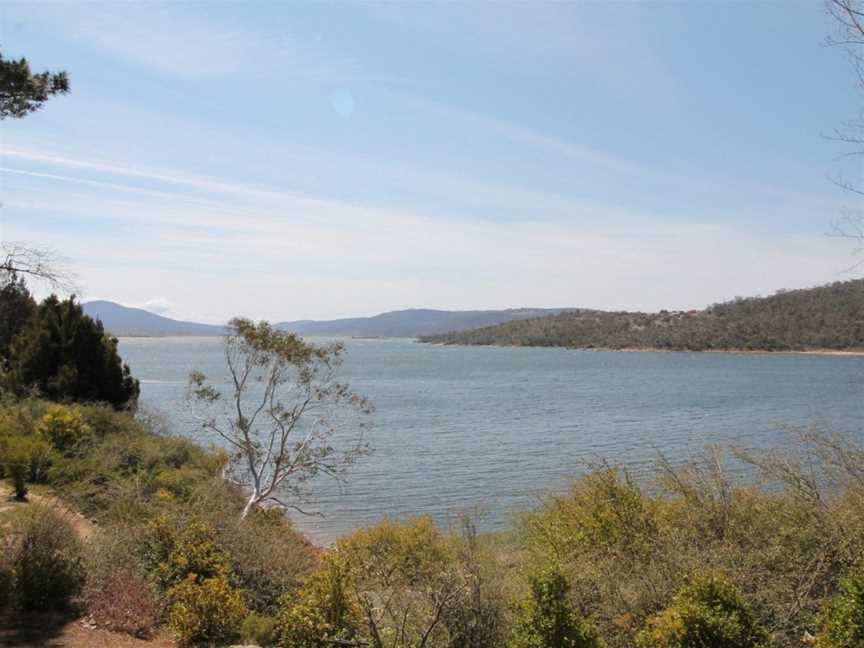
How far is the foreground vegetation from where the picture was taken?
744cm

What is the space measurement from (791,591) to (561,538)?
392 centimetres

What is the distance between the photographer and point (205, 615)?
28.6ft

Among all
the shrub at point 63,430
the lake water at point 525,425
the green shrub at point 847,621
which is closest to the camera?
the green shrub at point 847,621

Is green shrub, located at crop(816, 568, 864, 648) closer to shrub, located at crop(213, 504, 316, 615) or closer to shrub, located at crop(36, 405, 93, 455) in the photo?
shrub, located at crop(213, 504, 316, 615)

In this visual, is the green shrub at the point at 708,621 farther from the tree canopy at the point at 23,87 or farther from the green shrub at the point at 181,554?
the tree canopy at the point at 23,87

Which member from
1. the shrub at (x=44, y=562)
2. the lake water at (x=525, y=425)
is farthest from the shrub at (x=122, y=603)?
the lake water at (x=525, y=425)

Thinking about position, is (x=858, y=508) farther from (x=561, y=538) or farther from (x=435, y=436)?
(x=435, y=436)

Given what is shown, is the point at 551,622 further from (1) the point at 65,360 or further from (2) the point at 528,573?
(1) the point at 65,360

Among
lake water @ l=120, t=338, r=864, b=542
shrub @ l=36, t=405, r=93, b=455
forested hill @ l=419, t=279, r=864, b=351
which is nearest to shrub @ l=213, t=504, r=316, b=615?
lake water @ l=120, t=338, r=864, b=542

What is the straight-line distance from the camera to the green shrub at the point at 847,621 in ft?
21.8

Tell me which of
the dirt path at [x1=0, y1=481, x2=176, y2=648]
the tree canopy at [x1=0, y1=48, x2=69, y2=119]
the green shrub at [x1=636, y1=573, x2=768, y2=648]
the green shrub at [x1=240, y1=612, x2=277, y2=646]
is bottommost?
the green shrub at [x1=240, y1=612, x2=277, y2=646]

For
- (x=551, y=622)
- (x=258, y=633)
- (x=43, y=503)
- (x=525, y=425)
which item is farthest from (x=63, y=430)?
(x=525, y=425)

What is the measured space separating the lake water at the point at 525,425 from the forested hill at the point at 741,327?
156 feet

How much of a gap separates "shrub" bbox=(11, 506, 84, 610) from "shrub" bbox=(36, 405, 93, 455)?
32.6 feet
